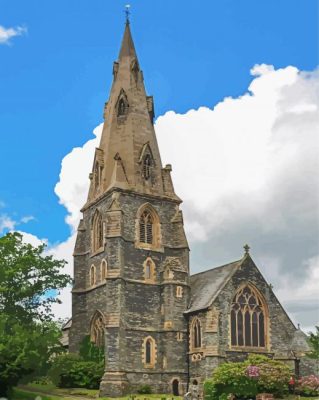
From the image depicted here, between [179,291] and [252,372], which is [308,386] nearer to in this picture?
[252,372]

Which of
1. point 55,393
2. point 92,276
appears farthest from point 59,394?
point 92,276

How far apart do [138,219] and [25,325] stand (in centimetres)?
1263

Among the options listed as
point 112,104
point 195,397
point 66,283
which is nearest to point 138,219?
point 66,283

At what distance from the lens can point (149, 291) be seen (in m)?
56.2

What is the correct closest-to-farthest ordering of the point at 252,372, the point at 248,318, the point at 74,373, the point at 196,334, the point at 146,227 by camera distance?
the point at 252,372
the point at 74,373
the point at 196,334
the point at 248,318
the point at 146,227

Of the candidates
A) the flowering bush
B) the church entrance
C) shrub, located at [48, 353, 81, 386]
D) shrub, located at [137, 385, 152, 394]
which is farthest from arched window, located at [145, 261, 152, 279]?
the flowering bush

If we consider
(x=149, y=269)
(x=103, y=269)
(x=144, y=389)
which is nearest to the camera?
(x=144, y=389)

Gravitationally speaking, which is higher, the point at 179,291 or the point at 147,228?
the point at 147,228

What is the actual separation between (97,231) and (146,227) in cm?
475

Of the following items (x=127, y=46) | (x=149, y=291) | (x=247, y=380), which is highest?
(x=127, y=46)

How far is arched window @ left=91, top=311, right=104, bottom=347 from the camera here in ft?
187

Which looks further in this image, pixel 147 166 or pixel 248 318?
pixel 147 166

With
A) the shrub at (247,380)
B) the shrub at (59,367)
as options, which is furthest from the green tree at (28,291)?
the shrub at (247,380)

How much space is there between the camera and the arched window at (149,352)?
54.3 m
